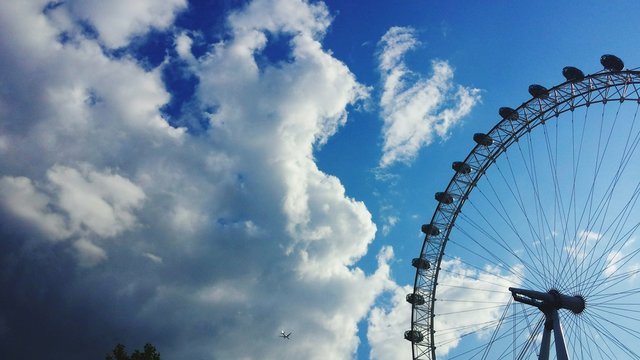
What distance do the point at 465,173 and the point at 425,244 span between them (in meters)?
7.71

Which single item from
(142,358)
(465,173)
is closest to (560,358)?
(465,173)

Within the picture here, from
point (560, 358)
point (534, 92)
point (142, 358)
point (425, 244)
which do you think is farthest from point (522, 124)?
point (142, 358)

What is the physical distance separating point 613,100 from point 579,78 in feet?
10.1

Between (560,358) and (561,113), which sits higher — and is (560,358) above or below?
below

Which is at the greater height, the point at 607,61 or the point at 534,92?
the point at 534,92

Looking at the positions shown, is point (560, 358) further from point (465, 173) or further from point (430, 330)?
point (465, 173)

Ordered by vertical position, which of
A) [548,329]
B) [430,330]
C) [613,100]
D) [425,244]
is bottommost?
[548,329]

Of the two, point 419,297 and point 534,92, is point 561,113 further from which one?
point 419,297

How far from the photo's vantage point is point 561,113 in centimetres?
3366

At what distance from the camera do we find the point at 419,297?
40719mm

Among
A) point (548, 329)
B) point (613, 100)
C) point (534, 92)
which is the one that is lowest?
point (548, 329)

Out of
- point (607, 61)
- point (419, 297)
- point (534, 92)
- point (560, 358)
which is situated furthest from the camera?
point (419, 297)

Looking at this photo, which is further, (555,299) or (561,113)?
(561,113)

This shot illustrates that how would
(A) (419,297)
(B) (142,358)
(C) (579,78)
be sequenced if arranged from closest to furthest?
1. (C) (579,78)
2. (B) (142,358)
3. (A) (419,297)
